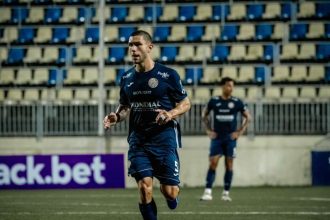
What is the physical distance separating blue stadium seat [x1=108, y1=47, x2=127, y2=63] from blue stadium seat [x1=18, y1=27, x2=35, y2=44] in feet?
8.95

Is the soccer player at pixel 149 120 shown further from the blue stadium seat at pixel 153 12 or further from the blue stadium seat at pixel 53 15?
the blue stadium seat at pixel 53 15

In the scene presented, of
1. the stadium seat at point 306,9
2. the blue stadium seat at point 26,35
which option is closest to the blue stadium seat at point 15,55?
the blue stadium seat at point 26,35

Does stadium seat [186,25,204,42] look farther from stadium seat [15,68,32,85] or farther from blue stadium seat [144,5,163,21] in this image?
stadium seat [15,68,32,85]

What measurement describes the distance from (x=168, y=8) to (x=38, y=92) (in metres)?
4.83

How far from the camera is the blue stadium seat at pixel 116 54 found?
25.0m

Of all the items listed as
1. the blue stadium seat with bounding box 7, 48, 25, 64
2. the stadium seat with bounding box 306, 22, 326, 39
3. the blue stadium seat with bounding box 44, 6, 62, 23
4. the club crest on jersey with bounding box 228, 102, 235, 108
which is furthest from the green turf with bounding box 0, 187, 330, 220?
the blue stadium seat with bounding box 44, 6, 62, 23

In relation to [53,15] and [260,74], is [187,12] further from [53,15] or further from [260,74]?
[53,15]

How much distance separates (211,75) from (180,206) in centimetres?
1090

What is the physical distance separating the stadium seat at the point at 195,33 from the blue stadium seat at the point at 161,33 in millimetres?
633

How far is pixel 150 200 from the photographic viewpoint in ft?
27.8

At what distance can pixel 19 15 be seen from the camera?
26.7 m

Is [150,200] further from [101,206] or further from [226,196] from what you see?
[226,196]

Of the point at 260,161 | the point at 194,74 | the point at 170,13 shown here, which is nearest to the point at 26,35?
the point at 170,13

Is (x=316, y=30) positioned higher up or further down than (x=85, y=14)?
further down
